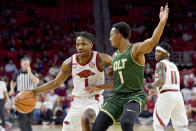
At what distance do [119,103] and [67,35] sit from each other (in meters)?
15.7

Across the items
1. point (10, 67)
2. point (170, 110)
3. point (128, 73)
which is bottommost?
point (170, 110)

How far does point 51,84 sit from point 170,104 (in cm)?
212

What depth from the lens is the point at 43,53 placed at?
18656 millimetres

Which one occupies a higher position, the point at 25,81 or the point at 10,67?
the point at 10,67

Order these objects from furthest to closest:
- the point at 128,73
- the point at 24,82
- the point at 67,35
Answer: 1. the point at 67,35
2. the point at 24,82
3. the point at 128,73

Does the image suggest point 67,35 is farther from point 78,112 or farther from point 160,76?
point 78,112

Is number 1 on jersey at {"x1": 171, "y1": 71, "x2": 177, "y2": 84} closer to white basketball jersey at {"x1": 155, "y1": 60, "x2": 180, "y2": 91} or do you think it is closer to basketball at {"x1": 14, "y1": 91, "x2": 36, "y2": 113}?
white basketball jersey at {"x1": 155, "y1": 60, "x2": 180, "y2": 91}

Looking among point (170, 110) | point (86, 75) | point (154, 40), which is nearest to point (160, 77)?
point (170, 110)

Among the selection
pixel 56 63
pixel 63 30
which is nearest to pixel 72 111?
pixel 56 63


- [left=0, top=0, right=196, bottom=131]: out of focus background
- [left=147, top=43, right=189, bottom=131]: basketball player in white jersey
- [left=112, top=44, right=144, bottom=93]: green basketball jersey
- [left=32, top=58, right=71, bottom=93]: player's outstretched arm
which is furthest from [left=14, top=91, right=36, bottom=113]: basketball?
[left=0, top=0, right=196, bottom=131]: out of focus background

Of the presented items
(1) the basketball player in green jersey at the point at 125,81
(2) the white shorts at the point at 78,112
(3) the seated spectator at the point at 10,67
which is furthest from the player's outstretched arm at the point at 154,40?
(3) the seated spectator at the point at 10,67

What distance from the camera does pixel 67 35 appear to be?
68.2 feet

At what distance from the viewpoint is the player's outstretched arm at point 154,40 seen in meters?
4.93

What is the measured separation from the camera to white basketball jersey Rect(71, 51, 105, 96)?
20.6 ft
